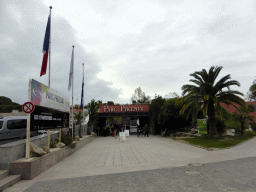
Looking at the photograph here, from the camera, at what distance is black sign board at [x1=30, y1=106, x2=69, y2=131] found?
339 inches

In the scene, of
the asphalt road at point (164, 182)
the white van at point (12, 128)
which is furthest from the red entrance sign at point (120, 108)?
the asphalt road at point (164, 182)

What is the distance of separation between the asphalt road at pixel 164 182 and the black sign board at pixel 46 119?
10.8 ft

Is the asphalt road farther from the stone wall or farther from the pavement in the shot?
the stone wall

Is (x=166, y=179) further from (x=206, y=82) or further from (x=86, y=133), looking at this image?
(x=86, y=133)

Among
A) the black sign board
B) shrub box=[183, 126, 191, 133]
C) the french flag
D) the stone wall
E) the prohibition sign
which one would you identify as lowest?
shrub box=[183, 126, 191, 133]

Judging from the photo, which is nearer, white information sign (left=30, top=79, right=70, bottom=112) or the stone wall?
the stone wall

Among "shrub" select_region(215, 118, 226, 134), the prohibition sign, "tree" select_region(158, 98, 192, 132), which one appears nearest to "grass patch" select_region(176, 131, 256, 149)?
"shrub" select_region(215, 118, 226, 134)

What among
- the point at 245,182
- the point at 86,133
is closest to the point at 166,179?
the point at 245,182

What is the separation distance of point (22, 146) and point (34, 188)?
213 cm

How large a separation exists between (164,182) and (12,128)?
40.4 ft

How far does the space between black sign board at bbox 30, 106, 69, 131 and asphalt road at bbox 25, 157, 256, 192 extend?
3.30m

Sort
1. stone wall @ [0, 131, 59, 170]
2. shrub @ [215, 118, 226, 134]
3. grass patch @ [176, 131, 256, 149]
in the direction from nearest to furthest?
stone wall @ [0, 131, 59, 170] → grass patch @ [176, 131, 256, 149] → shrub @ [215, 118, 226, 134]

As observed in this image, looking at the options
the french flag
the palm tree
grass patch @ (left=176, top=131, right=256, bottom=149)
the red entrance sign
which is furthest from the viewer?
the red entrance sign

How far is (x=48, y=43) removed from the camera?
35.7 ft
